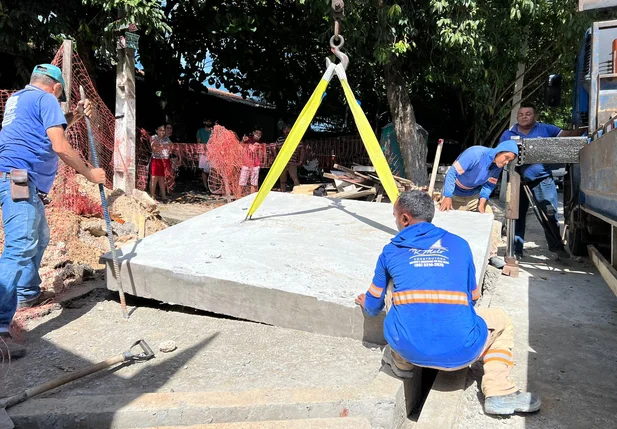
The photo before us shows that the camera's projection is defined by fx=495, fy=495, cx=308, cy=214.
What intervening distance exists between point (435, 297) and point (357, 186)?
6879mm

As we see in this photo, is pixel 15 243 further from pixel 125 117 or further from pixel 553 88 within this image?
pixel 125 117

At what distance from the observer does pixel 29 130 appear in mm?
3309

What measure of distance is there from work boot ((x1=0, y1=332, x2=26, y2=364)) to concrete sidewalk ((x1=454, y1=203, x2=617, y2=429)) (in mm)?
2563

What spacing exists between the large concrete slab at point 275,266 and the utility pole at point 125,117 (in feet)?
12.0

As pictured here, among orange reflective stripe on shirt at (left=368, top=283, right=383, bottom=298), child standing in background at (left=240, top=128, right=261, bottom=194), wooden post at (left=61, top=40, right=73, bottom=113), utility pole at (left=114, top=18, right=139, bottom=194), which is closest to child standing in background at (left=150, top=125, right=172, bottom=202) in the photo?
utility pole at (left=114, top=18, right=139, bottom=194)

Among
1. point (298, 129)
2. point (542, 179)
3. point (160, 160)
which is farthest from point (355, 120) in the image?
point (160, 160)

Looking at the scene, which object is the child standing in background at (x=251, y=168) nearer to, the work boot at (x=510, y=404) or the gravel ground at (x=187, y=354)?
the gravel ground at (x=187, y=354)

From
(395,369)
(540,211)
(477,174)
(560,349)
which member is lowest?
(560,349)

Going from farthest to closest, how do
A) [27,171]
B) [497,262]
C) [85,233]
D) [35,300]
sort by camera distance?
[85,233] → [497,262] → [35,300] → [27,171]

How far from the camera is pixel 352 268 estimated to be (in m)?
3.71

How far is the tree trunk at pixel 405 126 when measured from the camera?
31.6ft

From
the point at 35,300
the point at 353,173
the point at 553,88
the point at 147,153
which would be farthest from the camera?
the point at 147,153

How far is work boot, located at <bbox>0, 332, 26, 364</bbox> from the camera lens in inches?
116

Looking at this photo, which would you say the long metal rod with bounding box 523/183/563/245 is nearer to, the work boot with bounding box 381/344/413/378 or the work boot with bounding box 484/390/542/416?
the work boot with bounding box 484/390/542/416
